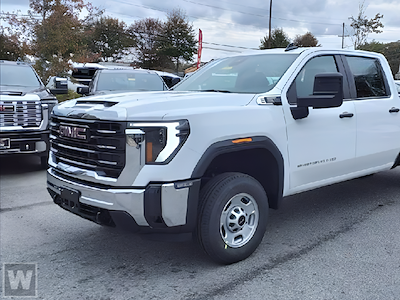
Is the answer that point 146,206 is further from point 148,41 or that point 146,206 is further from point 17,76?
point 148,41

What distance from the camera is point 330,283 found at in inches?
128

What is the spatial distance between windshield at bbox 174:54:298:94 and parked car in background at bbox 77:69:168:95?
4.56m

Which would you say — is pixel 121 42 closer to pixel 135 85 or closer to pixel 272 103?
pixel 135 85

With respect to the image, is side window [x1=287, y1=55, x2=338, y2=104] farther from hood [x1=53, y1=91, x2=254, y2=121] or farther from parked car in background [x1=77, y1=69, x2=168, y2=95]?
parked car in background [x1=77, y1=69, x2=168, y2=95]

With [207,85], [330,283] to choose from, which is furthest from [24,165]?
[330,283]

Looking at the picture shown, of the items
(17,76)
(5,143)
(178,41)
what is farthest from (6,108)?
(178,41)

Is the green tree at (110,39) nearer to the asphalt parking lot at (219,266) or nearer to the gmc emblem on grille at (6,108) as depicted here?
the gmc emblem on grille at (6,108)

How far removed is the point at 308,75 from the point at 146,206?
229cm

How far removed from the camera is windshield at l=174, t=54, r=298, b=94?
417 cm

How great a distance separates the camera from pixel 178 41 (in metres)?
48.2

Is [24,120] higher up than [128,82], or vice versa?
[128,82]

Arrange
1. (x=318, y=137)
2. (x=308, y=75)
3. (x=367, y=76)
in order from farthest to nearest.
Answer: (x=367, y=76) < (x=308, y=75) < (x=318, y=137)

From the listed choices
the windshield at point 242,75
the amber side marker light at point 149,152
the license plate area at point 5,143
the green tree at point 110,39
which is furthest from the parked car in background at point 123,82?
the green tree at point 110,39

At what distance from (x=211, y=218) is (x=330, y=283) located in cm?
104
